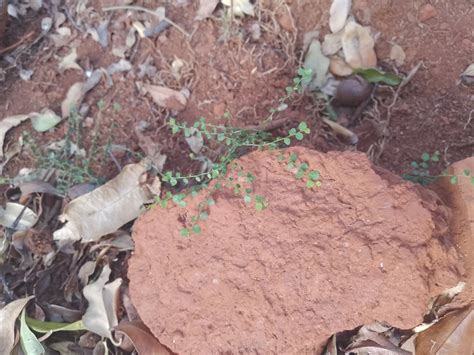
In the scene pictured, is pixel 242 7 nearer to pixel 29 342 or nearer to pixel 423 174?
pixel 423 174

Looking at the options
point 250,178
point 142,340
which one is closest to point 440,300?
point 250,178

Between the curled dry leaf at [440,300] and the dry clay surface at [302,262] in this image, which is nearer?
the dry clay surface at [302,262]

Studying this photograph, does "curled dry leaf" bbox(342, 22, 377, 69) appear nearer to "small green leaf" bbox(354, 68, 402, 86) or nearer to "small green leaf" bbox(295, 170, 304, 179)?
"small green leaf" bbox(354, 68, 402, 86)

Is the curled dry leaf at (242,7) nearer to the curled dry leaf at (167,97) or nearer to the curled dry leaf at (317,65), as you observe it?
the curled dry leaf at (317,65)

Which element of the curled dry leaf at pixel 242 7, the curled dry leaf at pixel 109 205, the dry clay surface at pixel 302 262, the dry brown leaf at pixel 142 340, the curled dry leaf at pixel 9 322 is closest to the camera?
the dry clay surface at pixel 302 262

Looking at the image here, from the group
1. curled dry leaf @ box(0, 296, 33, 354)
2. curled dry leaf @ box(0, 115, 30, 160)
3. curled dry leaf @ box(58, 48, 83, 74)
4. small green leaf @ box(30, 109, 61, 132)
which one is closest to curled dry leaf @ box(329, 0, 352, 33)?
curled dry leaf @ box(58, 48, 83, 74)

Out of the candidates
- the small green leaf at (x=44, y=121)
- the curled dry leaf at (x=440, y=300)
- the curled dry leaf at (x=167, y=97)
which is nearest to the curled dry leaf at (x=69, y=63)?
the small green leaf at (x=44, y=121)

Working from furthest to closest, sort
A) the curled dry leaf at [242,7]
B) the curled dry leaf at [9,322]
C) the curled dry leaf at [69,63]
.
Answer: the curled dry leaf at [69,63] → the curled dry leaf at [242,7] → the curled dry leaf at [9,322]

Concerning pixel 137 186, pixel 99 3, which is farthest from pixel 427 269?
pixel 99 3
